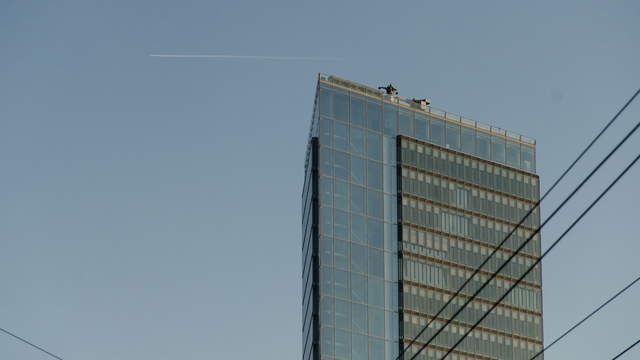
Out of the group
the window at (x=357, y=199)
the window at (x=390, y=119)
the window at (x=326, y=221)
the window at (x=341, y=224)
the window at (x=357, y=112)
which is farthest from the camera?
the window at (x=390, y=119)

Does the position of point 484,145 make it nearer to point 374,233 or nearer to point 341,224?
point 374,233

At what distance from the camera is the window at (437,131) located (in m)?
174

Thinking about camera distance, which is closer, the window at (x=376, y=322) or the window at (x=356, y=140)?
the window at (x=376, y=322)

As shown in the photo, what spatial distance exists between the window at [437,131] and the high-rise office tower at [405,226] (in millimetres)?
159

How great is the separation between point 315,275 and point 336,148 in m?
15.4

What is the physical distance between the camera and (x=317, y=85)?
16188 cm

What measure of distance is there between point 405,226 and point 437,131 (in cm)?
1483

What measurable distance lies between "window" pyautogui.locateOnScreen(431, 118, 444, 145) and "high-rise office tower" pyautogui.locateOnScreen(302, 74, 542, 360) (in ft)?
0.52

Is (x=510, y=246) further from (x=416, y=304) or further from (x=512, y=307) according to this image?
(x=416, y=304)

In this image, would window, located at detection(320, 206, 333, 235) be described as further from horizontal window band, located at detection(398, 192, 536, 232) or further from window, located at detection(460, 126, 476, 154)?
window, located at detection(460, 126, 476, 154)

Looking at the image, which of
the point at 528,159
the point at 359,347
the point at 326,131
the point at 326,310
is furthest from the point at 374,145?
the point at 528,159

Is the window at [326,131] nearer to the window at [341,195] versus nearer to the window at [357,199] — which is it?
the window at [341,195]

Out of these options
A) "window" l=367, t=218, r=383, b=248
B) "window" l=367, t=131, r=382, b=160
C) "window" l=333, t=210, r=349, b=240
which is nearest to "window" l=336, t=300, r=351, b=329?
"window" l=333, t=210, r=349, b=240

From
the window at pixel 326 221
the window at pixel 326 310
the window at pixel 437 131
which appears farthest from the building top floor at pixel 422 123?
the window at pixel 326 310
